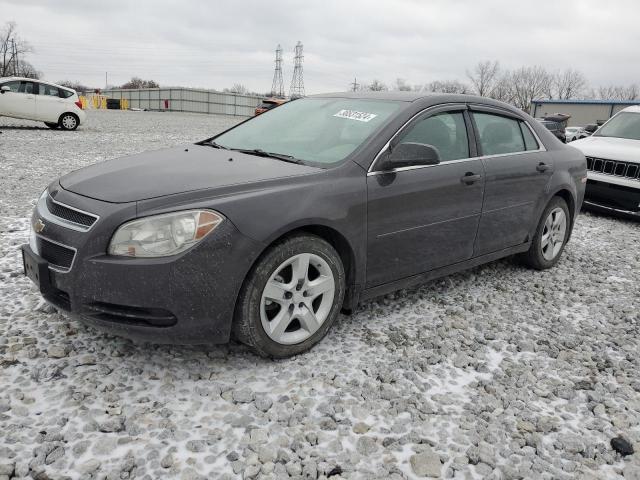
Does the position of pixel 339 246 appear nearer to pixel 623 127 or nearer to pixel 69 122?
pixel 623 127

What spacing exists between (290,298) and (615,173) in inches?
253

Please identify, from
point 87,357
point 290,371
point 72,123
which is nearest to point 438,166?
point 290,371

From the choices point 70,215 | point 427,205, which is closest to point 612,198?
point 427,205

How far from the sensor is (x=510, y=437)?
2.47 metres

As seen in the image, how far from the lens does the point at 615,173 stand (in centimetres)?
750

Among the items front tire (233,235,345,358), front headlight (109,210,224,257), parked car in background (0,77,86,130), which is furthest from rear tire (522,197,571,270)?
parked car in background (0,77,86,130)

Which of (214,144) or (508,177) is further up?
(214,144)

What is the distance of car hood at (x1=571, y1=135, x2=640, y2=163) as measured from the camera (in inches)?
292

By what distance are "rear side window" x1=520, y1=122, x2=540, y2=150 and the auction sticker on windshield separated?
1726mm

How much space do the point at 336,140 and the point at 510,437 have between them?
79.6 inches

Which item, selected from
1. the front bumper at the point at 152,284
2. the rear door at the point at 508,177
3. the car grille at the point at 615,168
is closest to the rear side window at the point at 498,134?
the rear door at the point at 508,177

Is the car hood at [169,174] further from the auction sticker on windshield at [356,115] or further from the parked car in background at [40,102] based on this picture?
the parked car in background at [40,102]

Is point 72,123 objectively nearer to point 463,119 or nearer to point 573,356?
point 463,119

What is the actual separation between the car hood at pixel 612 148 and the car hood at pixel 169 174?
613cm
